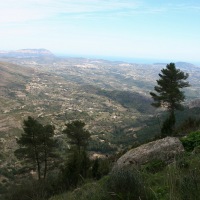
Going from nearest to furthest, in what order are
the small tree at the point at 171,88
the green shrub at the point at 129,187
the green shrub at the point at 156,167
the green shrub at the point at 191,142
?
1. the green shrub at the point at 129,187
2. the green shrub at the point at 156,167
3. the green shrub at the point at 191,142
4. the small tree at the point at 171,88

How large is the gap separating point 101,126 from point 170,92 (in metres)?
127

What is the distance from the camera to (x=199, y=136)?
15.6m

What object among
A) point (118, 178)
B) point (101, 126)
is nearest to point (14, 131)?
point (101, 126)

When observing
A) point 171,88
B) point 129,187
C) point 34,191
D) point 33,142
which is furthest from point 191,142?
point 33,142

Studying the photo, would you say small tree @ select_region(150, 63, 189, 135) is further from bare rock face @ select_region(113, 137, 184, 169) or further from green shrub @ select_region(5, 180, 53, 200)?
green shrub @ select_region(5, 180, 53, 200)

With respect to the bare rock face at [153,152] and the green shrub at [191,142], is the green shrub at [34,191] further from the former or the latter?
the green shrub at [191,142]

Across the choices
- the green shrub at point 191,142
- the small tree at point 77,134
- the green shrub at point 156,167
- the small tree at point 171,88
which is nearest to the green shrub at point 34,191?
the green shrub at point 156,167

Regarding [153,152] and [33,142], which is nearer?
[153,152]

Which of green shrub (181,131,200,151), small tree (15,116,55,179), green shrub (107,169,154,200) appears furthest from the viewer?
small tree (15,116,55,179)

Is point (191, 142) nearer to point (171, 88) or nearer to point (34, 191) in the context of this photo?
point (34, 191)

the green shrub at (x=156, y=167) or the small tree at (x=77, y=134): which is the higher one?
the green shrub at (x=156, y=167)

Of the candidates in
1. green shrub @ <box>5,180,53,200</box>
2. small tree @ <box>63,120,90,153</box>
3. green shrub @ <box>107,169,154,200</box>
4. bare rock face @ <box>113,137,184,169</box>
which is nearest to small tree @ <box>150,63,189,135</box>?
small tree @ <box>63,120,90,153</box>

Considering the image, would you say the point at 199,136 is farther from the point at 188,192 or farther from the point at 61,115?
the point at 61,115

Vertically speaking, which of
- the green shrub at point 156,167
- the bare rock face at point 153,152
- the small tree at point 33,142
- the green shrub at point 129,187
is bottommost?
the small tree at point 33,142
